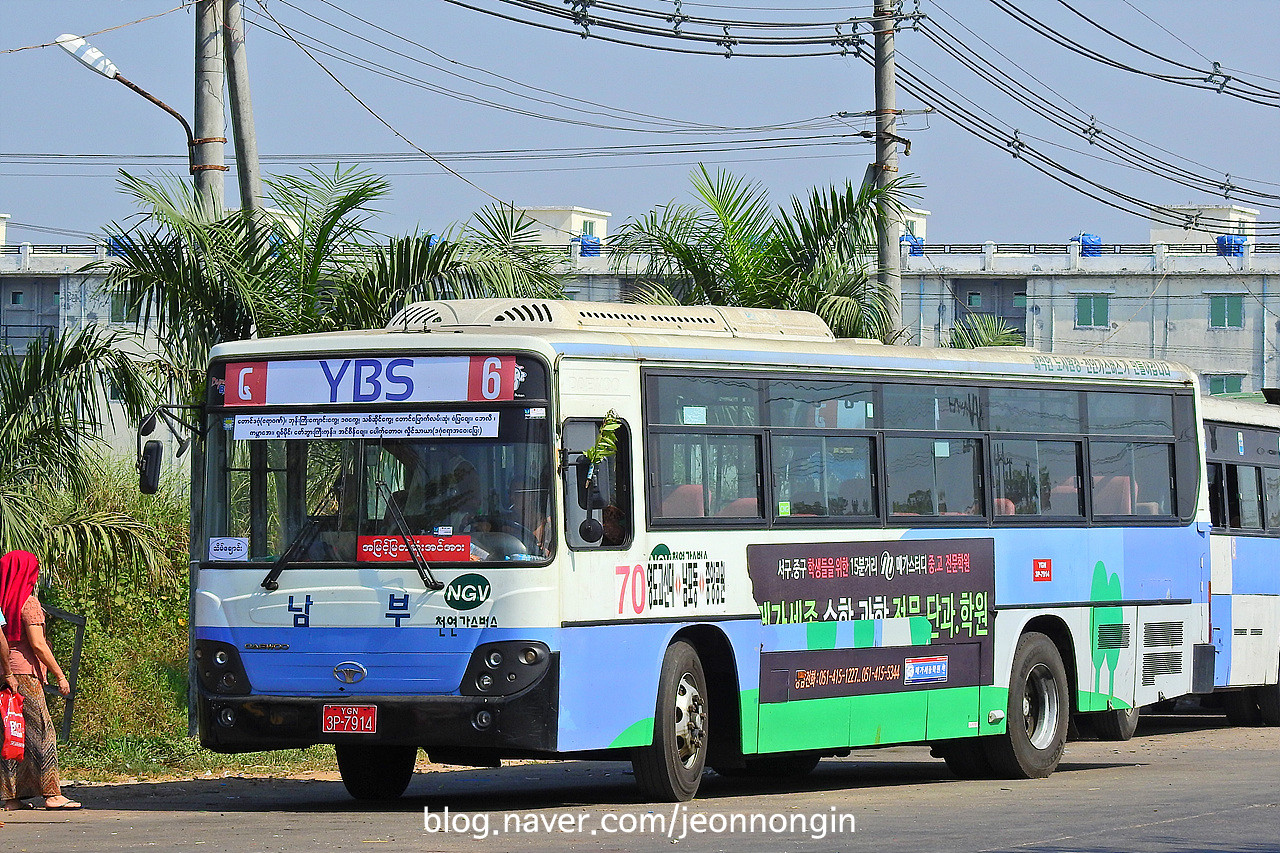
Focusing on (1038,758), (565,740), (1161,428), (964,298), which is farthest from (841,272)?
(964,298)

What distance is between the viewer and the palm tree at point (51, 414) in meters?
15.4

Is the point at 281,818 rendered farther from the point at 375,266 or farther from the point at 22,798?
the point at 375,266

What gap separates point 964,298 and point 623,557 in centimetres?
4889

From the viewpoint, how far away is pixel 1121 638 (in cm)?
1541

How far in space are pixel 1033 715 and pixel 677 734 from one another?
4.06 metres

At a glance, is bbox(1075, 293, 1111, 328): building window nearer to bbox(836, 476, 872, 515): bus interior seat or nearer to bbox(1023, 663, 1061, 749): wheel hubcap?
bbox(1023, 663, 1061, 749): wheel hubcap

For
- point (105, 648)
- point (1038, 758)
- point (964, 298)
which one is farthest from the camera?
point (964, 298)

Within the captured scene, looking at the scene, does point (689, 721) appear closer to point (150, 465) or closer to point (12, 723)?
point (150, 465)

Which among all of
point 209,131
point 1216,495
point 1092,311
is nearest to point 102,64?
point 209,131

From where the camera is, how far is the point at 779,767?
49.4ft

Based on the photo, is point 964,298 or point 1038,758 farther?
point 964,298

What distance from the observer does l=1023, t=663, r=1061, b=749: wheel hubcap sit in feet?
48.5

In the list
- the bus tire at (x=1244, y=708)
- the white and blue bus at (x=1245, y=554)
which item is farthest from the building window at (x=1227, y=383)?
the bus tire at (x=1244, y=708)

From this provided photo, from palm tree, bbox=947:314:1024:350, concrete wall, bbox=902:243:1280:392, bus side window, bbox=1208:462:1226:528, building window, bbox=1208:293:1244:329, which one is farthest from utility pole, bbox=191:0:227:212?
building window, bbox=1208:293:1244:329
